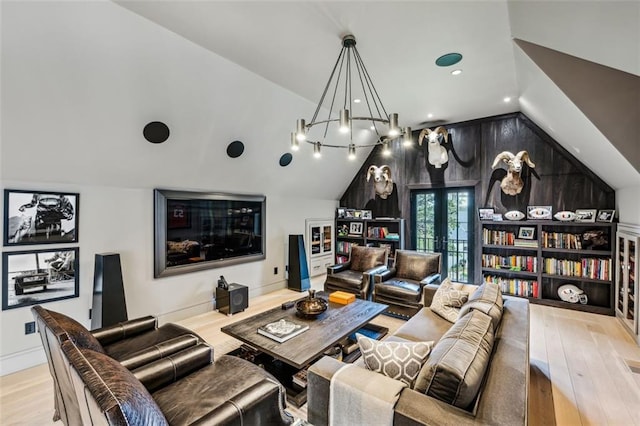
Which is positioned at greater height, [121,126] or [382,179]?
[121,126]

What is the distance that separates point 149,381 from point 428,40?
351cm

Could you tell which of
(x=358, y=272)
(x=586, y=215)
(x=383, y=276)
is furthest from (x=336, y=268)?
(x=586, y=215)

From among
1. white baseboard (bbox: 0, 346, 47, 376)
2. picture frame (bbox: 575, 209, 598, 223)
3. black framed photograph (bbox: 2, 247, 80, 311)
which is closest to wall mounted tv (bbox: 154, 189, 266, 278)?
black framed photograph (bbox: 2, 247, 80, 311)

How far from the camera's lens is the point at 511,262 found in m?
4.86

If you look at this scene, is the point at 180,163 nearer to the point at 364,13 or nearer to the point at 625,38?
the point at 364,13

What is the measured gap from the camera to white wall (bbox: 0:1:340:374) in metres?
2.27

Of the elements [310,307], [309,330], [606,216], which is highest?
[606,216]

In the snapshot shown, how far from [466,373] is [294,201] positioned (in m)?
4.77

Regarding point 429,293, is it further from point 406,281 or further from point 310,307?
point 310,307

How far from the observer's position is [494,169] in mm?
5074

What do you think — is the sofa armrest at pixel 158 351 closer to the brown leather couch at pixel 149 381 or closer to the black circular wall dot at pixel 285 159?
the brown leather couch at pixel 149 381

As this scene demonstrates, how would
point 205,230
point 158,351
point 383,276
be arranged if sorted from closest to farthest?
point 158,351, point 383,276, point 205,230

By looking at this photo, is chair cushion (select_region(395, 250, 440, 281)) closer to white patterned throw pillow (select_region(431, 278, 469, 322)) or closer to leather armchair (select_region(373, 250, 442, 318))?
leather armchair (select_region(373, 250, 442, 318))

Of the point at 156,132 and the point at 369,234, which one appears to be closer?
the point at 156,132
